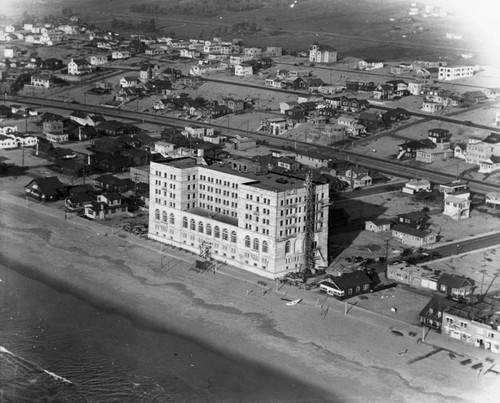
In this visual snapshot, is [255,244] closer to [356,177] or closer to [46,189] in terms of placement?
[46,189]

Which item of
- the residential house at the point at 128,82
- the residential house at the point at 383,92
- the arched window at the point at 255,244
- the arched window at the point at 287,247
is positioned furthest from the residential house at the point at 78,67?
the arched window at the point at 287,247

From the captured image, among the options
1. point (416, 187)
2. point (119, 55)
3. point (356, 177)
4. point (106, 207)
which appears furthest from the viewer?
point (119, 55)

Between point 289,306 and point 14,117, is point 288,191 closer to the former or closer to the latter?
point 289,306

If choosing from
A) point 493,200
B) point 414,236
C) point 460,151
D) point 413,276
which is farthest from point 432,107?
point 413,276

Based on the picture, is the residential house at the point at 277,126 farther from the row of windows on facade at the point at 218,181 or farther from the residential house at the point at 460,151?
the row of windows on facade at the point at 218,181

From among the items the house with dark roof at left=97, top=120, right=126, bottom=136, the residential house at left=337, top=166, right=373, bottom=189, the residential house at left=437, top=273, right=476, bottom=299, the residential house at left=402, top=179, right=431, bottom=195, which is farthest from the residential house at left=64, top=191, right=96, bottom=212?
the house with dark roof at left=97, top=120, right=126, bottom=136

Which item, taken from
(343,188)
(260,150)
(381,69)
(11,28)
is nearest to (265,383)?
(343,188)
